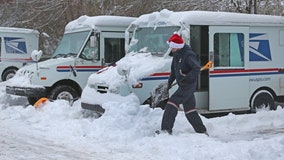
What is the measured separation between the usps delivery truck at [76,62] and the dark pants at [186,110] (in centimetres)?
462

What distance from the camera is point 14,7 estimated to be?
2684 centimetres

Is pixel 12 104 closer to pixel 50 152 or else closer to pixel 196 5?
pixel 50 152

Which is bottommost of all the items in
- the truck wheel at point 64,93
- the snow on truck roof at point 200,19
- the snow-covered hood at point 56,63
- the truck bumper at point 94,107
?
the truck wheel at point 64,93

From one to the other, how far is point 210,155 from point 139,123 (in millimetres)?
2226

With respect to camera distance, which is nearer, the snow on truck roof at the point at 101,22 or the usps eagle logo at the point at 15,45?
the snow on truck roof at the point at 101,22

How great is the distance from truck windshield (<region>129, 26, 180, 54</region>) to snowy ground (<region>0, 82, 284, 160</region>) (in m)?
1.87

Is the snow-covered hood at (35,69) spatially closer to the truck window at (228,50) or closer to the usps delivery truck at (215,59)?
the usps delivery truck at (215,59)

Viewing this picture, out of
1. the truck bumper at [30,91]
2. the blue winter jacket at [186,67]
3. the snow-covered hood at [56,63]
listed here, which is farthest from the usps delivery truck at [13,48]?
the blue winter jacket at [186,67]

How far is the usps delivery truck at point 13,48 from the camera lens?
67.5 ft

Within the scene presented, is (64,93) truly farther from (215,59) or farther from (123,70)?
(215,59)

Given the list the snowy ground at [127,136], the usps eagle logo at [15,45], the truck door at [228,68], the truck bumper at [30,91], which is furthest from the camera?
the usps eagle logo at [15,45]

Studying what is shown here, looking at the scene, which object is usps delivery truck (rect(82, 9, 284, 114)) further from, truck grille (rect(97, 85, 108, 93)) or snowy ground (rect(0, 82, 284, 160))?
snowy ground (rect(0, 82, 284, 160))

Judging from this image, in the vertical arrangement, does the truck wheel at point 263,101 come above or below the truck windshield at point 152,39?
below

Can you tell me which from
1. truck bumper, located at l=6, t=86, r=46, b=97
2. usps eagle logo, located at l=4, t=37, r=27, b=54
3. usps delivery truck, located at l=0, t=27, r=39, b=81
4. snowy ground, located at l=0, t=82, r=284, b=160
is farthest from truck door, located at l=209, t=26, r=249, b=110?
usps eagle logo, located at l=4, t=37, r=27, b=54
